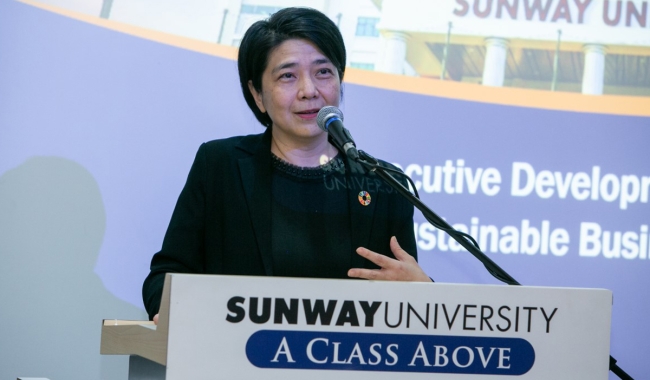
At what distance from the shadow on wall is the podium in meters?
1.77

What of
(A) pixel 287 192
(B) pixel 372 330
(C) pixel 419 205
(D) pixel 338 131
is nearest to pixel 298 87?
(A) pixel 287 192

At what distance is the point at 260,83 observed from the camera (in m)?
1.97

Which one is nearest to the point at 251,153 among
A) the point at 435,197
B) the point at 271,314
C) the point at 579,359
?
the point at 271,314

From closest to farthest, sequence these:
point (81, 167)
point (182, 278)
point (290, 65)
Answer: point (182, 278) < point (290, 65) < point (81, 167)

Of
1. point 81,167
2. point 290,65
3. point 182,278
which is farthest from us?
point 81,167

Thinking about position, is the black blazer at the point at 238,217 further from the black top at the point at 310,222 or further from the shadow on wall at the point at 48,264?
the shadow on wall at the point at 48,264

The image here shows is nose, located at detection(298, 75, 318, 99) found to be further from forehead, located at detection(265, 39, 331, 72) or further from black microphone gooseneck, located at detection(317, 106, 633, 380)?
black microphone gooseneck, located at detection(317, 106, 633, 380)

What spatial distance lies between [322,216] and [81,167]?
139 centimetres

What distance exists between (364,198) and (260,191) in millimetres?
263

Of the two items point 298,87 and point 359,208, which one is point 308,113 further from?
point 359,208

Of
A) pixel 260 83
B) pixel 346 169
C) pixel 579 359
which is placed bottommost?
pixel 579 359

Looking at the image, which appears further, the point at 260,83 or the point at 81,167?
the point at 81,167

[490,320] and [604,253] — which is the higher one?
[604,253]

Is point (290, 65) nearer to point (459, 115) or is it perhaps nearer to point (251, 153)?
point (251, 153)
